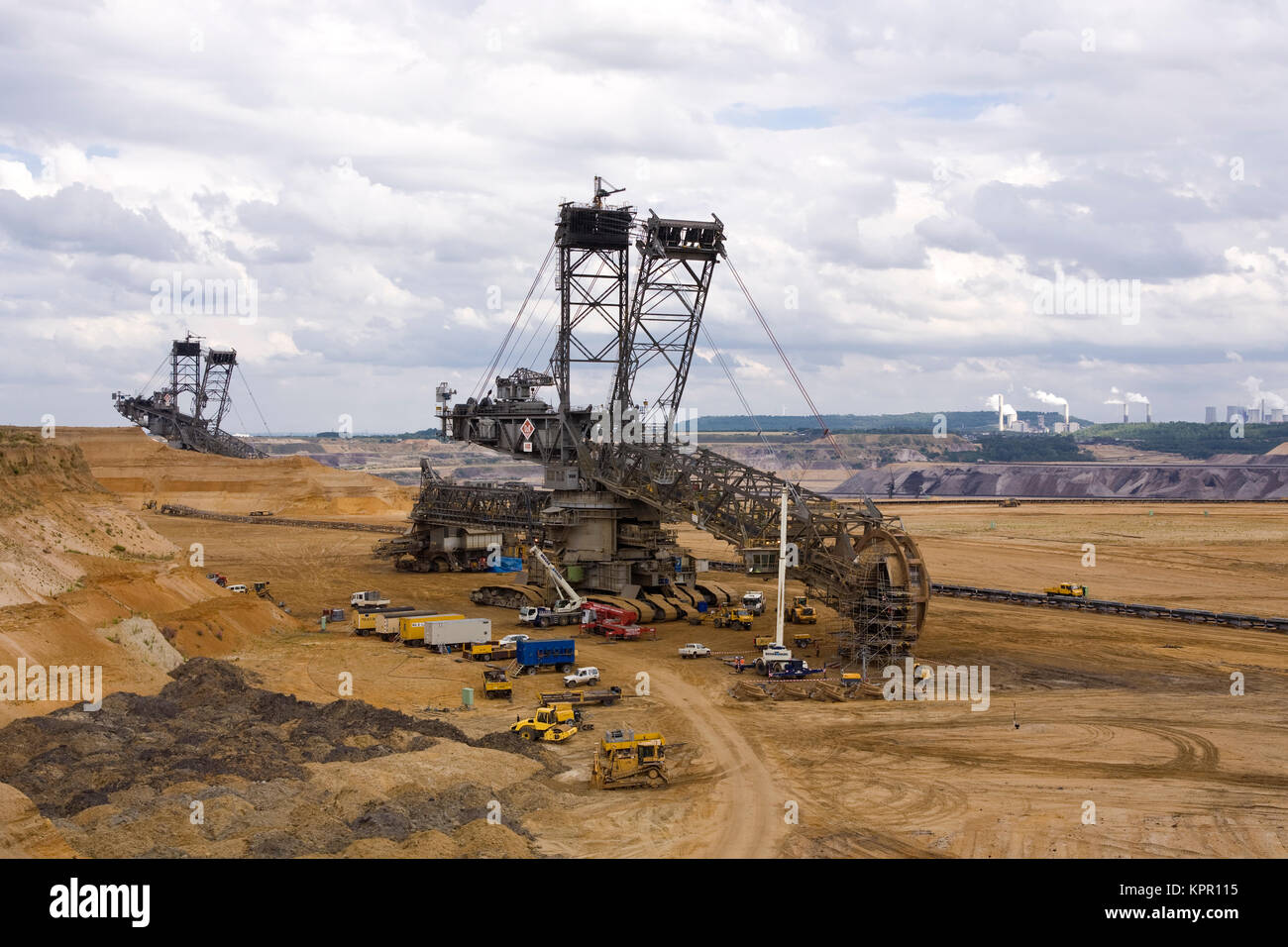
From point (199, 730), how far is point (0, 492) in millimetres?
22557

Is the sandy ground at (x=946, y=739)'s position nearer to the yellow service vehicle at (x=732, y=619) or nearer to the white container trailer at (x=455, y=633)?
the white container trailer at (x=455, y=633)

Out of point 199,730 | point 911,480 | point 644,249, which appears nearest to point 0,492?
point 199,730

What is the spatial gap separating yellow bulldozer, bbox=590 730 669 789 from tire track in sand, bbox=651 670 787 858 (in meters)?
1.80

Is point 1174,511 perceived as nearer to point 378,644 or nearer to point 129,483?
point 378,644

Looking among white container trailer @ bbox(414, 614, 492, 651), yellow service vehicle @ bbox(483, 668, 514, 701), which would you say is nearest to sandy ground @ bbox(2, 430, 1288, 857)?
yellow service vehicle @ bbox(483, 668, 514, 701)

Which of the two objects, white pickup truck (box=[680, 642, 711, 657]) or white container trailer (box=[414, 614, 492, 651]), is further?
white container trailer (box=[414, 614, 492, 651])

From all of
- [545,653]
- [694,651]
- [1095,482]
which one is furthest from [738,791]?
[1095,482]

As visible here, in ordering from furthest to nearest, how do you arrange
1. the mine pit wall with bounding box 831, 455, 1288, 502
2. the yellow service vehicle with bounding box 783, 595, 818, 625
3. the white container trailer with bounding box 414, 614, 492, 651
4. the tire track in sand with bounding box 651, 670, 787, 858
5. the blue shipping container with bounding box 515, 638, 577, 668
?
1. the mine pit wall with bounding box 831, 455, 1288, 502
2. the yellow service vehicle with bounding box 783, 595, 818, 625
3. the white container trailer with bounding box 414, 614, 492, 651
4. the blue shipping container with bounding box 515, 638, 577, 668
5. the tire track in sand with bounding box 651, 670, 787, 858

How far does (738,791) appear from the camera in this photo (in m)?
27.1

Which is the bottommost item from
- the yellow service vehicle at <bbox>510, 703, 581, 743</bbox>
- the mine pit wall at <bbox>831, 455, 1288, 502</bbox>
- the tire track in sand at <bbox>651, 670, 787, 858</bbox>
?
the tire track in sand at <bbox>651, 670, 787, 858</bbox>

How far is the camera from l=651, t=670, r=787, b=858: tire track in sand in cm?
2309

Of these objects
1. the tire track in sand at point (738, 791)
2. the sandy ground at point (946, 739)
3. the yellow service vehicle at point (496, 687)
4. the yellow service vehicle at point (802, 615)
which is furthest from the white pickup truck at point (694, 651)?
the yellow service vehicle at point (802, 615)

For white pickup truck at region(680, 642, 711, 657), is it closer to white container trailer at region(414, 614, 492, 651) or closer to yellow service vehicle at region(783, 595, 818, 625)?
white container trailer at region(414, 614, 492, 651)

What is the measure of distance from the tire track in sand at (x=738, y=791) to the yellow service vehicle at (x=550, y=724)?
164 inches
